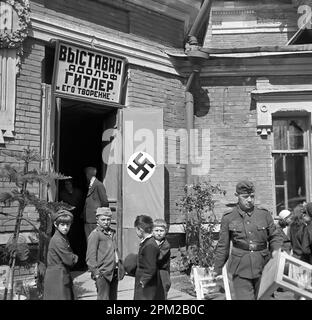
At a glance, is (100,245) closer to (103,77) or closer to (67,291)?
(67,291)

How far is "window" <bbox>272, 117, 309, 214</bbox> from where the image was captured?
844cm

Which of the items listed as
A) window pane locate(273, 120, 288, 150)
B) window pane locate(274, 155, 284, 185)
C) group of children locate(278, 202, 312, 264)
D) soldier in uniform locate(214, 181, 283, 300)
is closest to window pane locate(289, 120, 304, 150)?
window pane locate(273, 120, 288, 150)

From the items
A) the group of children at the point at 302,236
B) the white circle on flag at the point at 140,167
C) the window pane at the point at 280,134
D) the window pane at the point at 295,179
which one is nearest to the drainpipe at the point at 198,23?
the window pane at the point at 280,134

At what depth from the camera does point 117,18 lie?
23.9 feet

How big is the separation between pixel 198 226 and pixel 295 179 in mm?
2592

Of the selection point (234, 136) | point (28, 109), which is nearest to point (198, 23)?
point (234, 136)

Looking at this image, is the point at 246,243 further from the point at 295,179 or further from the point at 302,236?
the point at 295,179

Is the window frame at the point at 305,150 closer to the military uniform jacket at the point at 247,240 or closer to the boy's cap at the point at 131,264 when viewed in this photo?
the military uniform jacket at the point at 247,240

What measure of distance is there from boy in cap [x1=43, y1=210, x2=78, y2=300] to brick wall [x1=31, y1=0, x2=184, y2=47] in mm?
3511

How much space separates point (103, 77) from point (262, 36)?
4.18 m

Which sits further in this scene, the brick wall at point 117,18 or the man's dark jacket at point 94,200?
the man's dark jacket at point 94,200

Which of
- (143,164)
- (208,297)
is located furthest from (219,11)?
(208,297)

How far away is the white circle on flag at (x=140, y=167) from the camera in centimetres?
708

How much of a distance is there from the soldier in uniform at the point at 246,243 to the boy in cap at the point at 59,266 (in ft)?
5.16
